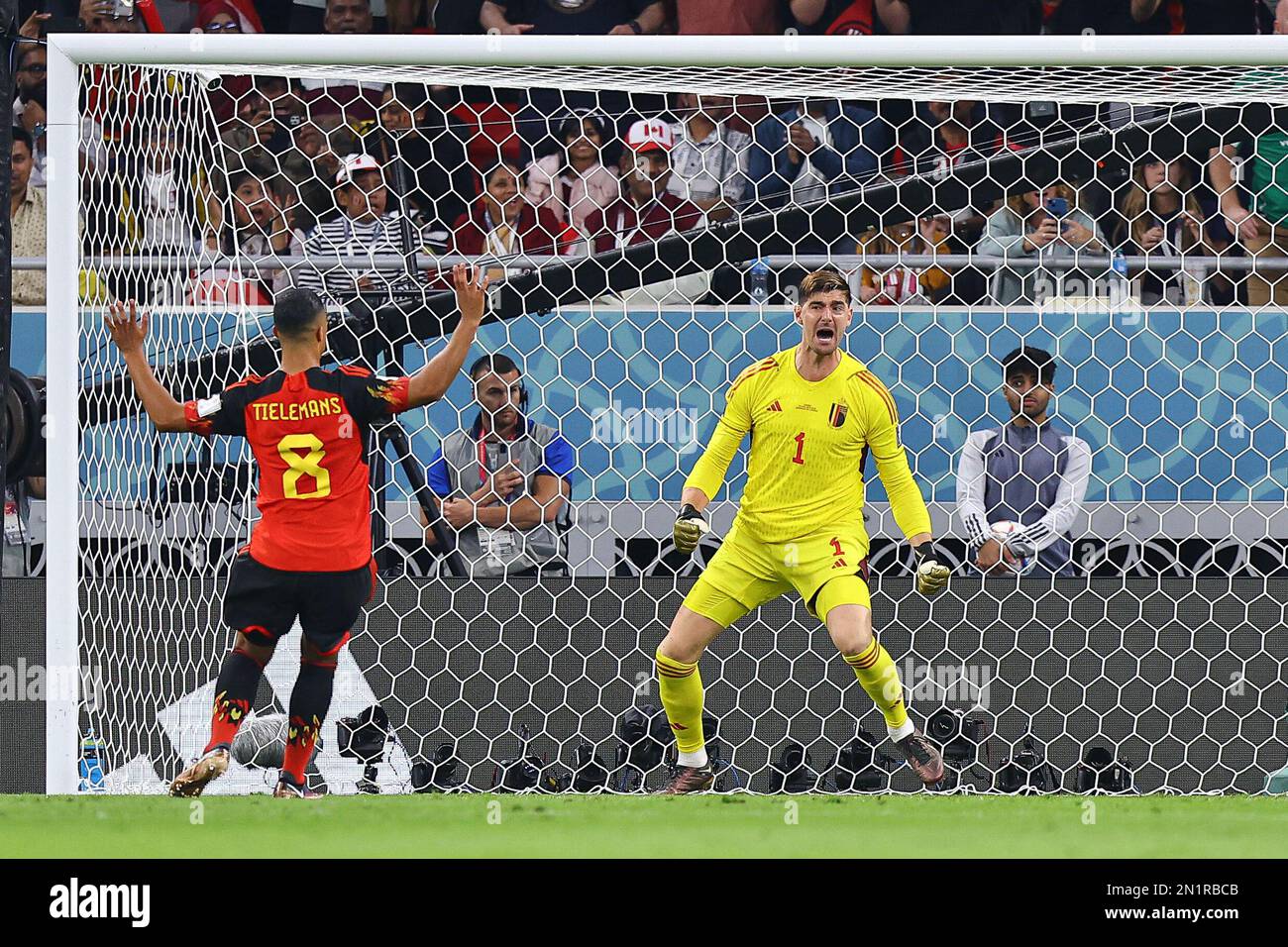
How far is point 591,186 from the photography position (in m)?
6.91

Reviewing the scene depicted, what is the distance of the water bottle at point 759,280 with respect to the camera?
20.5 feet

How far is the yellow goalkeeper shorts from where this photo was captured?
4836 mm

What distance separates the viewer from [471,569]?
230 inches

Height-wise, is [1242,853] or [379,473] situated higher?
[379,473]

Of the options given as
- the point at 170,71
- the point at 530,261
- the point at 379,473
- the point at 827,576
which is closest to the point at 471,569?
the point at 379,473

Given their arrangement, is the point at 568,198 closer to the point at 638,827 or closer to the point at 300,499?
the point at 300,499

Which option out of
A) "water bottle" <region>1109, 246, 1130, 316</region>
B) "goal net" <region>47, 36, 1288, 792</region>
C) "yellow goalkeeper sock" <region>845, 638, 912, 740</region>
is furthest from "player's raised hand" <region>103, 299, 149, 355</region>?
"water bottle" <region>1109, 246, 1130, 316</region>

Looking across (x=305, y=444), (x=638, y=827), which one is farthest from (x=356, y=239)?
(x=638, y=827)

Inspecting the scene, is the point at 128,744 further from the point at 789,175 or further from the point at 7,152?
the point at 789,175

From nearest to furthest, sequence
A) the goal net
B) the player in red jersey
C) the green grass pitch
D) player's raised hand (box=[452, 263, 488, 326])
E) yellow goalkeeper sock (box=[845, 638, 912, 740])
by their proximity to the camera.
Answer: the green grass pitch < player's raised hand (box=[452, 263, 488, 326]) < the player in red jersey < yellow goalkeeper sock (box=[845, 638, 912, 740]) < the goal net

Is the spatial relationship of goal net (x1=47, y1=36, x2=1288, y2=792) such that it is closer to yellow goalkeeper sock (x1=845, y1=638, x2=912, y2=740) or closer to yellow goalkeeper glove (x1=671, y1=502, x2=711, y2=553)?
yellow goalkeeper sock (x1=845, y1=638, x2=912, y2=740)

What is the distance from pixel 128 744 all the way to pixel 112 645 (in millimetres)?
317

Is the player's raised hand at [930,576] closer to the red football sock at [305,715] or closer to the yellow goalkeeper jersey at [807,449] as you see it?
the yellow goalkeeper jersey at [807,449]

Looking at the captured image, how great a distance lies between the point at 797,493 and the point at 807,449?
0.14 meters
